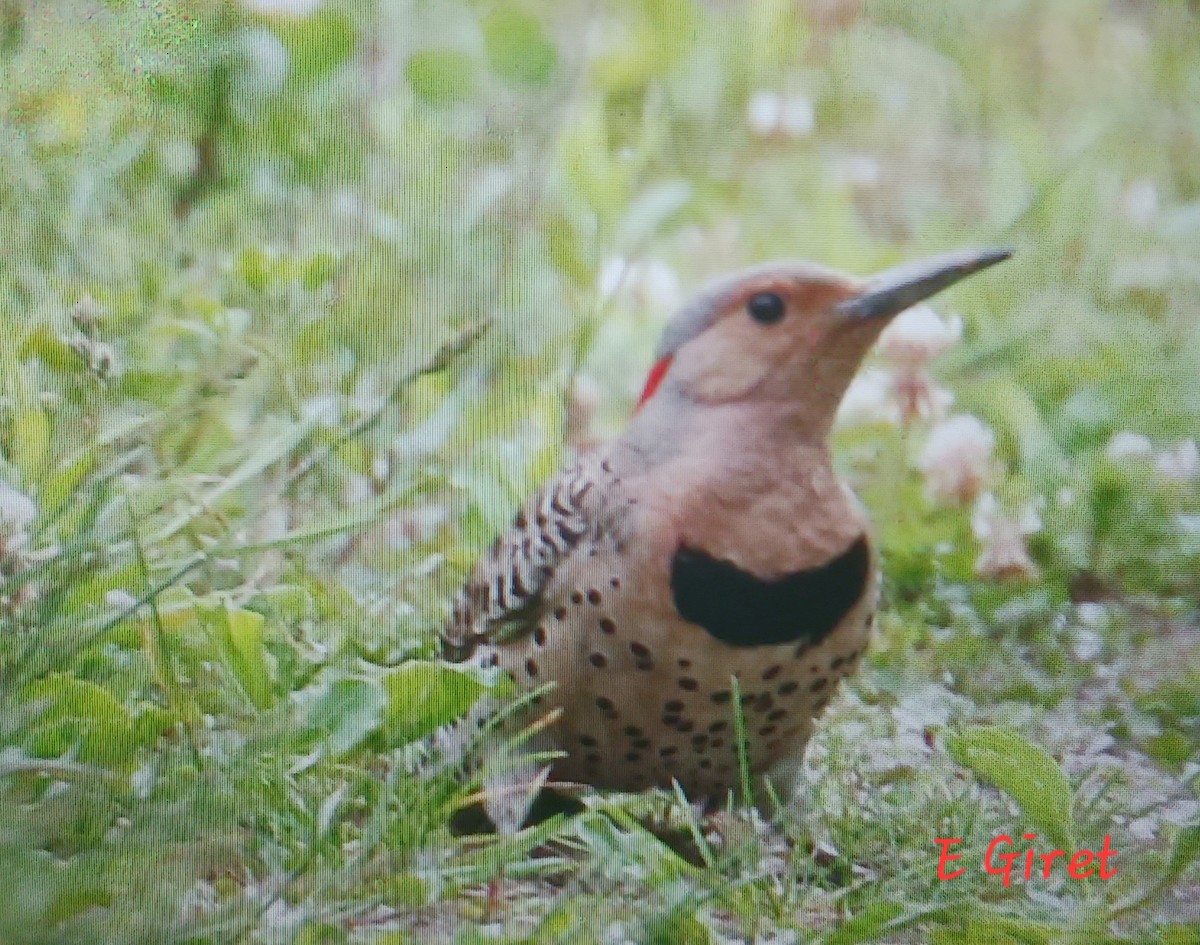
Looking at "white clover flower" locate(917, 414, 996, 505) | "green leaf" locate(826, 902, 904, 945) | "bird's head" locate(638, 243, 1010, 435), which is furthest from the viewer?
"white clover flower" locate(917, 414, 996, 505)

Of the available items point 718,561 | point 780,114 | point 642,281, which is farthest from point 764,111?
point 718,561

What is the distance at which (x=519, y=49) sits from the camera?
2.86 ft

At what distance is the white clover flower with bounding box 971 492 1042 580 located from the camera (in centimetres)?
79

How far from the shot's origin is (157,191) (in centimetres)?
87

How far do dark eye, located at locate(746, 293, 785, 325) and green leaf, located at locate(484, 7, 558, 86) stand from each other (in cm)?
24

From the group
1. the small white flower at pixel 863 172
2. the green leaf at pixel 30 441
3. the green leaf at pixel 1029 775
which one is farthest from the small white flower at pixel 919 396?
the green leaf at pixel 30 441

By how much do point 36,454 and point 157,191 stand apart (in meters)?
0.19

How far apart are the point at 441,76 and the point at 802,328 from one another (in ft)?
0.93

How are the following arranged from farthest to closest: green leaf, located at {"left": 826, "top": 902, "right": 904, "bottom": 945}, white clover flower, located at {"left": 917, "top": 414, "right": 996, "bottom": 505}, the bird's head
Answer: white clover flower, located at {"left": 917, "top": 414, "right": 996, "bottom": 505} < the bird's head < green leaf, located at {"left": 826, "top": 902, "right": 904, "bottom": 945}

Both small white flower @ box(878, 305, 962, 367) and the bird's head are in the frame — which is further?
small white flower @ box(878, 305, 962, 367)

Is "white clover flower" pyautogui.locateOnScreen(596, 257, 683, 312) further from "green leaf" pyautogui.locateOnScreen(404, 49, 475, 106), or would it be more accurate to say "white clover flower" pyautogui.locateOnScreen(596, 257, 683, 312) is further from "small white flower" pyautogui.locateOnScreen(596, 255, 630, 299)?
"green leaf" pyautogui.locateOnScreen(404, 49, 475, 106)

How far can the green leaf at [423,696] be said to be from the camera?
66cm
